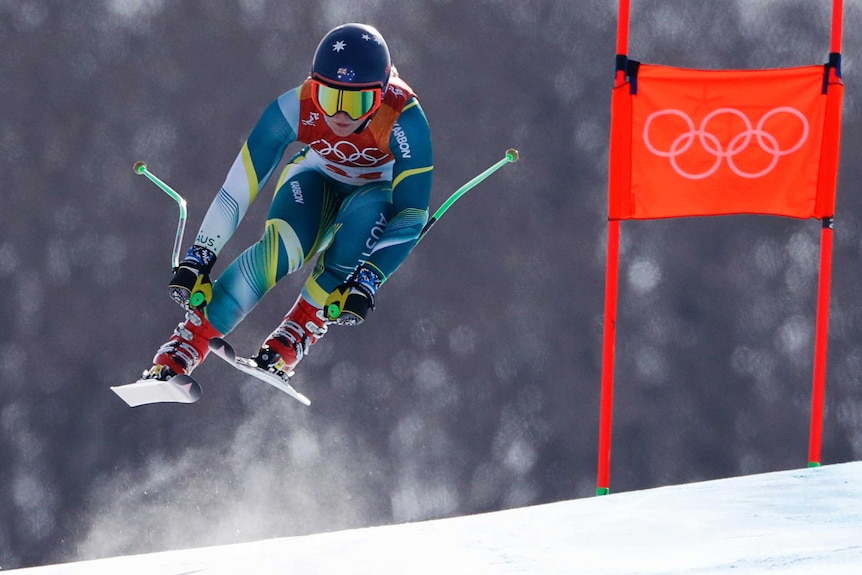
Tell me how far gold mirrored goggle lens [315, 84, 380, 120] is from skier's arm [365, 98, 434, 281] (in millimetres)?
217

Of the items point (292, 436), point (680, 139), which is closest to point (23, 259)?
point (292, 436)

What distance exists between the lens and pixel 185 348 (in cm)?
499

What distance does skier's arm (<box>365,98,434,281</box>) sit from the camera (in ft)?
16.4

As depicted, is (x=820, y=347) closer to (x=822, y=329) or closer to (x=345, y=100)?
(x=822, y=329)

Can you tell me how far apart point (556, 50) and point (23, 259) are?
5.02 m

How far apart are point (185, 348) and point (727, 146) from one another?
9.20 ft

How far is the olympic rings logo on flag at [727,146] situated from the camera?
595cm

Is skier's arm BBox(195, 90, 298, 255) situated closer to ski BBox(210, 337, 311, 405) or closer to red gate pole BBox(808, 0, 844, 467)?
ski BBox(210, 337, 311, 405)

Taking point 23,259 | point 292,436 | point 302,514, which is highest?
point 23,259

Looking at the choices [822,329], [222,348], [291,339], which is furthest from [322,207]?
[822,329]

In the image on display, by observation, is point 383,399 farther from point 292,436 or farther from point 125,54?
point 125,54

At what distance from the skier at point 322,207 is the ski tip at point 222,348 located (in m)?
0.21

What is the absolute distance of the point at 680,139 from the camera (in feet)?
19.5

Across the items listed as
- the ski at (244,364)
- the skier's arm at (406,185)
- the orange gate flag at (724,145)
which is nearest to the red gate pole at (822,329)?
the orange gate flag at (724,145)
